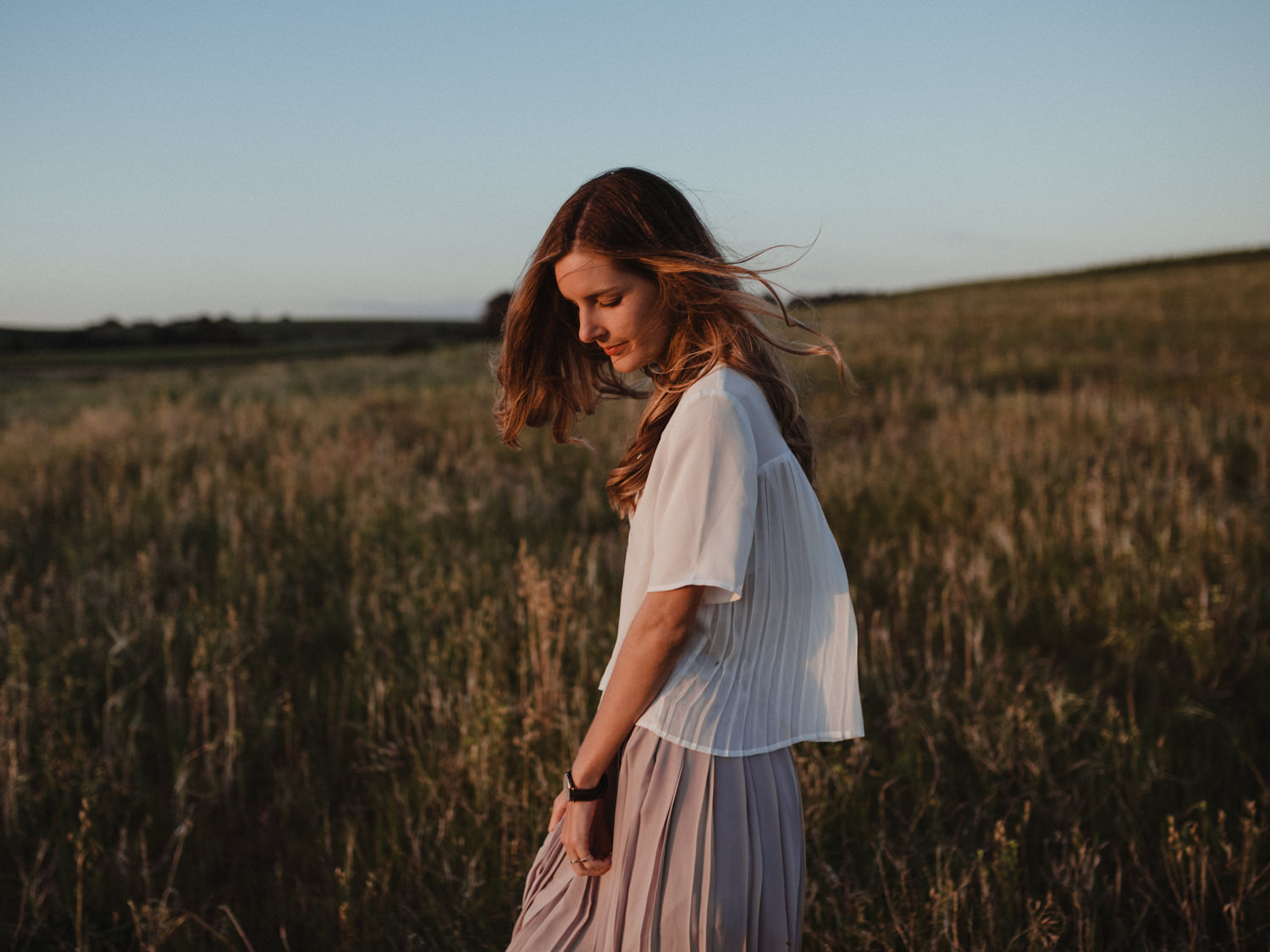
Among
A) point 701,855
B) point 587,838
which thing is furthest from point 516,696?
point 701,855

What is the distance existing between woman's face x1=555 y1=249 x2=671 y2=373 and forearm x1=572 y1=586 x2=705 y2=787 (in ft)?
1.60

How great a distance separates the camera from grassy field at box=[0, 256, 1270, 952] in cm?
221

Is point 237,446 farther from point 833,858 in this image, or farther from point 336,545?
point 833,858

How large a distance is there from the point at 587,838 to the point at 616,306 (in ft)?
3.16

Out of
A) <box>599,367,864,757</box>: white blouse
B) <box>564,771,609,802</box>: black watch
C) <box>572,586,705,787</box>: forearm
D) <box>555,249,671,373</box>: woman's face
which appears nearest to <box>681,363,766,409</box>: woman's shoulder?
<box>599,367,864,757</box>: white blouse

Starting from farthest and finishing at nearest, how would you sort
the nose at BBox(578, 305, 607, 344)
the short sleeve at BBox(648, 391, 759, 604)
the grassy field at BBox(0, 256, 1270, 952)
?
1. the grassy field at BBox(0, 256, 1270, 952)
2. the nose at BBox(578, 305, 607, 344)
3. the short sleeve at BBox(648, 391, 759, 604)

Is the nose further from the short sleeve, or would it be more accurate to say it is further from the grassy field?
the grassy field

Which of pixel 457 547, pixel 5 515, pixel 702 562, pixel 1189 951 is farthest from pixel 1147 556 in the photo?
pixel 5 515

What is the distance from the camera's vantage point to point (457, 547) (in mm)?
4383

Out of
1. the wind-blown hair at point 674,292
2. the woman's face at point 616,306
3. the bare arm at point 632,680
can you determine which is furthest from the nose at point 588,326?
the bare arm at point 632,680

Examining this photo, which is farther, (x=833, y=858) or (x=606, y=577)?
(x=606, y=577)

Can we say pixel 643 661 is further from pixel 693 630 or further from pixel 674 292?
pixel 674 292

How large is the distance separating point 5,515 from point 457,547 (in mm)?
3351

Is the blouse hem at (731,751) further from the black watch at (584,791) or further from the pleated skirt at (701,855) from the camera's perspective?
the black watch at (584,791)
